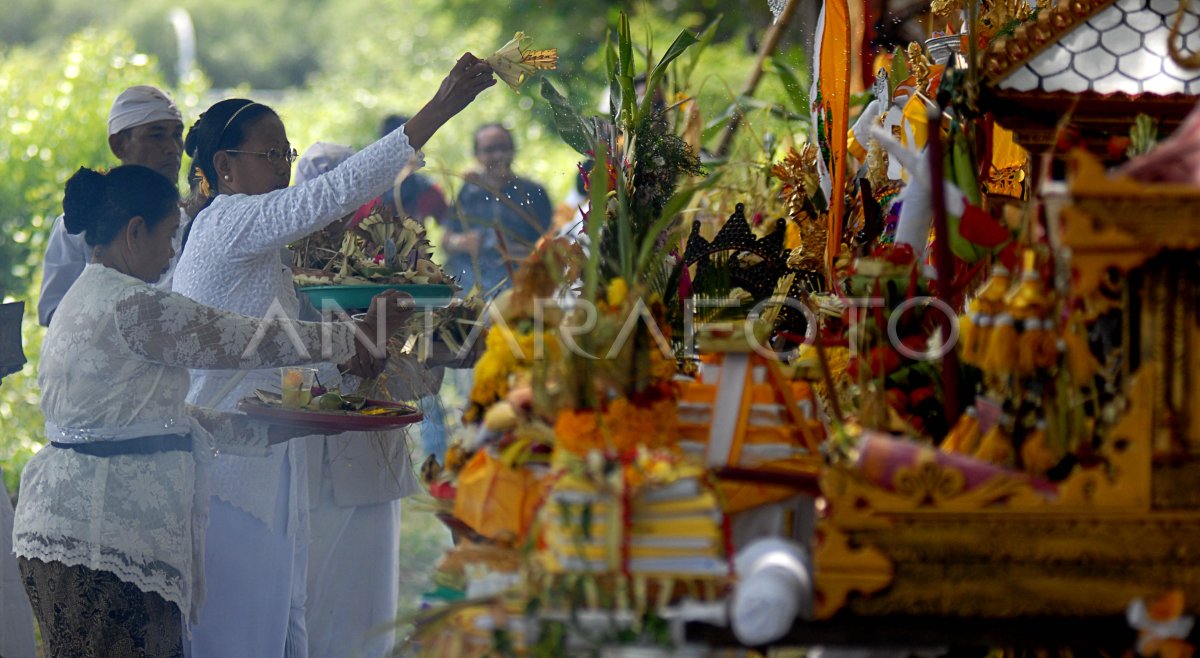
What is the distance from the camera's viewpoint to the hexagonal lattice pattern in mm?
2688

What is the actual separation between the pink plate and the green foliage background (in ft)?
2.50

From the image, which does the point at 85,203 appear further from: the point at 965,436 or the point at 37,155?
the point at 37,155

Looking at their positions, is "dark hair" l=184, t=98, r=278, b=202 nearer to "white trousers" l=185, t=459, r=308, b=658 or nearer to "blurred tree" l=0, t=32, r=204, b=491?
"white trousers" l=185, t=459, r=308, b=658

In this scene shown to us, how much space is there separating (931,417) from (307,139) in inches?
463

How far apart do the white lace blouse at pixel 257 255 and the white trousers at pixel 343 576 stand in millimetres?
220

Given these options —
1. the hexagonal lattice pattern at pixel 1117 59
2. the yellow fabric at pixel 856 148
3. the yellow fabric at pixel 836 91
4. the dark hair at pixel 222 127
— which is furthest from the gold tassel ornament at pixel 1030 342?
the dark hair at pixel 222 127

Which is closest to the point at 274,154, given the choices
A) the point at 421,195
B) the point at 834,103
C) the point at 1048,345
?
the point at 834,103

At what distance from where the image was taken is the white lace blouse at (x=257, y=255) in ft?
13.4

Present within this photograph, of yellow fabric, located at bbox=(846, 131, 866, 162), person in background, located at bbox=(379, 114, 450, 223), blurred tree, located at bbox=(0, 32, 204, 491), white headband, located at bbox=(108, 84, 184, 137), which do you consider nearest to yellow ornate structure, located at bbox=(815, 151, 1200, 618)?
yellow fabric, located at bbox=(846, 131, 866, 162)

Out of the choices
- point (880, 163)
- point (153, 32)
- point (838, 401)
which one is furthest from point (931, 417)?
point (153, 32)

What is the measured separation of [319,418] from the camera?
3.97 meters

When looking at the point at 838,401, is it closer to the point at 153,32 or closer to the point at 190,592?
the point at 190,592

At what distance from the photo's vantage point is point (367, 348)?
4148mm

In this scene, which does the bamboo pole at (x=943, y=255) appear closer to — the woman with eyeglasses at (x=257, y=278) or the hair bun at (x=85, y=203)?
the woman with eyeglasses at (x=257, y=278)
